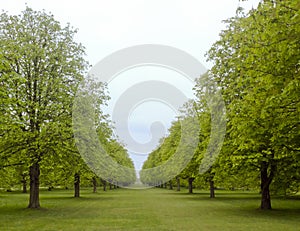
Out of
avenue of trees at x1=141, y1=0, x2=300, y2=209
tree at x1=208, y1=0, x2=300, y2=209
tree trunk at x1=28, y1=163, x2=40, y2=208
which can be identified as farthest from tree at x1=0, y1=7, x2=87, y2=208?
tree at x1=208, y1=0, x2=300, y2=209

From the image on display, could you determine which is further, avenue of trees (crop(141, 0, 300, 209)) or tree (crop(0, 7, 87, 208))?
tree (crop(0, 7, 87, 208))

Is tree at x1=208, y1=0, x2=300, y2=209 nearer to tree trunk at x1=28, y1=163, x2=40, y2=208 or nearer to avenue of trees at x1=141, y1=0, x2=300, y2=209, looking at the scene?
avenue of trees at x1=141, y1=0, x2=300, y2=209

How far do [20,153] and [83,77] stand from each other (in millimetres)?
8812

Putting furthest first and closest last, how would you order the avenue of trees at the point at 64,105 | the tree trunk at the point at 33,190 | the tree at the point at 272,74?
the tree trunk at the point at 33,190 → the avenue of trees at the point at 64,105 → the tree at the point at 272,74

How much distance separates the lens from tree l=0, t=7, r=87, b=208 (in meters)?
26.2

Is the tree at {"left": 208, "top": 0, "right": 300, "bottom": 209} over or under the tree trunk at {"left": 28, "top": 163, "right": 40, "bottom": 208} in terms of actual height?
over

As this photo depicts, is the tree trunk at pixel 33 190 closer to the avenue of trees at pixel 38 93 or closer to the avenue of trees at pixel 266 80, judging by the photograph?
the avenue of trees at pixel 38 93

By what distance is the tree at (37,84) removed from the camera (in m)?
26.2

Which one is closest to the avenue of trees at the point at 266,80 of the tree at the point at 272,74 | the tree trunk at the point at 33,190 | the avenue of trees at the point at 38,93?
the tree at the point at 272,74

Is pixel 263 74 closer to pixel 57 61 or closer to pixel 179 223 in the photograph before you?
pixel 179 223

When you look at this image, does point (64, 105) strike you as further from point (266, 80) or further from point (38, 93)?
point (266, 80)

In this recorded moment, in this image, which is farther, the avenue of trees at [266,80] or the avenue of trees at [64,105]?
the avenue of trees at [64,105]

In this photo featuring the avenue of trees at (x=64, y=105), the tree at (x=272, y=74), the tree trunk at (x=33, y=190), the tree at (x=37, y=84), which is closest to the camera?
the tree at (x=272, y=74)

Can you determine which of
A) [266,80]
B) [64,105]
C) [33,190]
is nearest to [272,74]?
[266,80]
